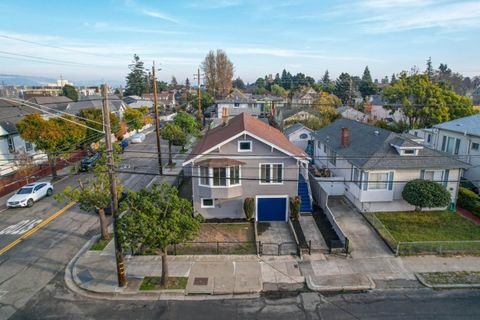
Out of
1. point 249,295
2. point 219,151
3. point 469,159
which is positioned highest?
point 219,151

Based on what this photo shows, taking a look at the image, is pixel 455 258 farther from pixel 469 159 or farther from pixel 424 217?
pixel 469 159

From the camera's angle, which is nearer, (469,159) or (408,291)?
(408,291)

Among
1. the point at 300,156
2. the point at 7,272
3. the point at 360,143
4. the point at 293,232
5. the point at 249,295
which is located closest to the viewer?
the point at 249,295

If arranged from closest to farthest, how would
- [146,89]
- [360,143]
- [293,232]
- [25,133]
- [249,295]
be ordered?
1. [249,295]
2. [293,232]
3. [360,143]
4. [25,133]
5. [146,89]

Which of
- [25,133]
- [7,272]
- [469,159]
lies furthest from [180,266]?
[469,159]

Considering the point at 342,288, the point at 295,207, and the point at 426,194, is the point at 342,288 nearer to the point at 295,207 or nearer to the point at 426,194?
the point at 295,207

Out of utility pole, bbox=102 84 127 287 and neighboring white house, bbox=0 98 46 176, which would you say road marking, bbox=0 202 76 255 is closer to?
utility pole, bbox=102 84 127 287

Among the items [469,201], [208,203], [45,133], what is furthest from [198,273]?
[45,133]
